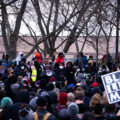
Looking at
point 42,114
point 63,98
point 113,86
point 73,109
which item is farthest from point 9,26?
point 42,114

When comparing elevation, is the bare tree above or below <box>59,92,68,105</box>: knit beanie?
above

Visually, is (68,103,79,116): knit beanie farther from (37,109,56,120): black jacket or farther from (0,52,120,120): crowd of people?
(37,109,56,120): black jacket

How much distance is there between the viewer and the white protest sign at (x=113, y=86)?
6.72 m

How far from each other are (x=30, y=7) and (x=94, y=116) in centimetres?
1239

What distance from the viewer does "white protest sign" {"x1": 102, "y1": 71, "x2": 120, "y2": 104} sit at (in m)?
6.72

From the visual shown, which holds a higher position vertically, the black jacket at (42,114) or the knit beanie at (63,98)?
the knit beanie at (63,98)

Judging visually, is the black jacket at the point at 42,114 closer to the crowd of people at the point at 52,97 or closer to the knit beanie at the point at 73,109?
the crowd of people at the point at 52,97

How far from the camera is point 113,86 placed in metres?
6.83

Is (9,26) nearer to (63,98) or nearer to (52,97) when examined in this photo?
(52,97)

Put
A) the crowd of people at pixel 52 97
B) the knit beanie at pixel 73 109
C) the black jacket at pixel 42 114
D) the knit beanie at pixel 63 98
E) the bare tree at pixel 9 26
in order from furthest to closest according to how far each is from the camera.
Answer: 1. the bare tree at pixel 9 26
2. the knit beanie at pixel 63 98
3. the knit beanie at pixel 73 109
4. the crowd of people at pixel 52 97
5. the black jacket at pixel 42 114

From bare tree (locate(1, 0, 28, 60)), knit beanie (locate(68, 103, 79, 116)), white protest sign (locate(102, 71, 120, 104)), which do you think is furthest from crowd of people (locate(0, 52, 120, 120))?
bare tree (locate(1, 0, 28, 60))

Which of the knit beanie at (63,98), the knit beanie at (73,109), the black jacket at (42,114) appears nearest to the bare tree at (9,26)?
the knit beanie at (63,98)

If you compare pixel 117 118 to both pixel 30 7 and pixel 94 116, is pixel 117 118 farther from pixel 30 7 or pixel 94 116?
pixel 30 7

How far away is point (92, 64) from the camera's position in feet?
54.3
